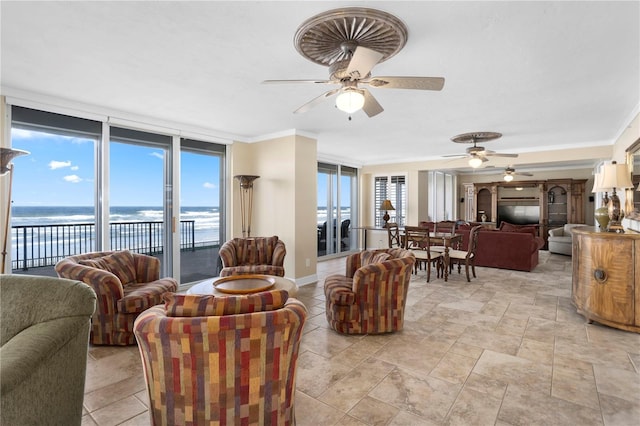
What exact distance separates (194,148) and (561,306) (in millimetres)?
5710

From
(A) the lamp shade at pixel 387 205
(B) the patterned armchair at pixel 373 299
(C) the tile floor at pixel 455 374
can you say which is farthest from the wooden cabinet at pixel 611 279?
(A) the lamp shade at pixel 387 205

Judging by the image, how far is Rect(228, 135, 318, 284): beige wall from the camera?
5.25 metres

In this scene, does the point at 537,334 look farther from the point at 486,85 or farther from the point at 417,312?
the point at 486,85

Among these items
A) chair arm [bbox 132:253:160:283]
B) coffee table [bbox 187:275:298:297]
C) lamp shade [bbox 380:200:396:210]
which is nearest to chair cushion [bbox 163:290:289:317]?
coffee table [bbox 187:275:298:297]

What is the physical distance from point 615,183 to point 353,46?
3243mm

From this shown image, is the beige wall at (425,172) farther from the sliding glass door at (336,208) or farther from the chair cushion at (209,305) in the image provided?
the chair cushion at (209,305)

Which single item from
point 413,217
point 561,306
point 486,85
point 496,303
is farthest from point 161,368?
point 413,217

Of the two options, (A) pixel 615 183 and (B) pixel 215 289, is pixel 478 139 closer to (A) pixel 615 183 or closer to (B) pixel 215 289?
(A) pixel 615 183

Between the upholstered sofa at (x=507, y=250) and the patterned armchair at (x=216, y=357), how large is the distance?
600 centimetres

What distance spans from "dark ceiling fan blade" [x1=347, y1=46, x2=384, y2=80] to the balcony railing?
3908mm

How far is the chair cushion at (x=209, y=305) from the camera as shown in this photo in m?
1.61

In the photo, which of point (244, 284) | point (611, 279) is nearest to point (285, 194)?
point (244, 284)

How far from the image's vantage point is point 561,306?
4.16 meters

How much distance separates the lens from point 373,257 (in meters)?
3.65
